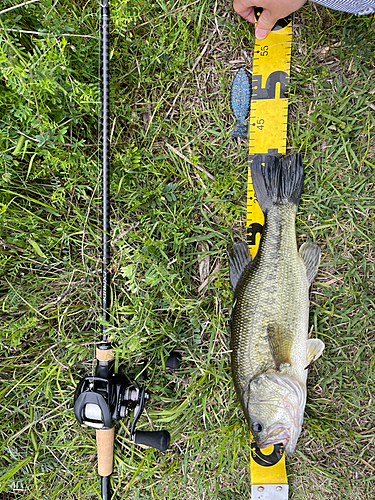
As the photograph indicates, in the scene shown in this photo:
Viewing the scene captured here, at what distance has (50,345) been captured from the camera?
2244 mm

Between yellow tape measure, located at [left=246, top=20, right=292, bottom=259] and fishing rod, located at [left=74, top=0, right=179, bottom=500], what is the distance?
0.93 m

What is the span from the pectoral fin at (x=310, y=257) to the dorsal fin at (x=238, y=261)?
1.13ft

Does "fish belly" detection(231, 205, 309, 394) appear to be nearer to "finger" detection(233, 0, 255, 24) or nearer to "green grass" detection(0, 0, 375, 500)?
"green grass" detection(0, 0, 375, 500)

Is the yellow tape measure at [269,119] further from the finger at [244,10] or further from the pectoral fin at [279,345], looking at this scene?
the pectoral fin at [279,345]

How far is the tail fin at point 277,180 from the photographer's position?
2014mm

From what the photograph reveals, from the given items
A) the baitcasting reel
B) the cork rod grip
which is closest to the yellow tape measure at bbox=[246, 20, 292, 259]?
the baitcasting reel

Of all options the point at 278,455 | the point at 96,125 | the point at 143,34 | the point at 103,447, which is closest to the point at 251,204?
the point at 96,125

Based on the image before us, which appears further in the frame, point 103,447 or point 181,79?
point 181,79

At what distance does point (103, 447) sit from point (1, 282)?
126 cm

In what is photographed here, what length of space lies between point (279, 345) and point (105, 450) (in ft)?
4.13

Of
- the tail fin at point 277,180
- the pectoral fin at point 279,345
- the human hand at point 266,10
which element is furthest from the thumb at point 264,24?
the pectoral fin at point 279,345

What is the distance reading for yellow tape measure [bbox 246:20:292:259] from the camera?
2.06m

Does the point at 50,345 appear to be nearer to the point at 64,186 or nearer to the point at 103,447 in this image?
the point at 103,447

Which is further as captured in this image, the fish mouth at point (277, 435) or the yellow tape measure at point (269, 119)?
the yellow tape measure at point (269, 119)
